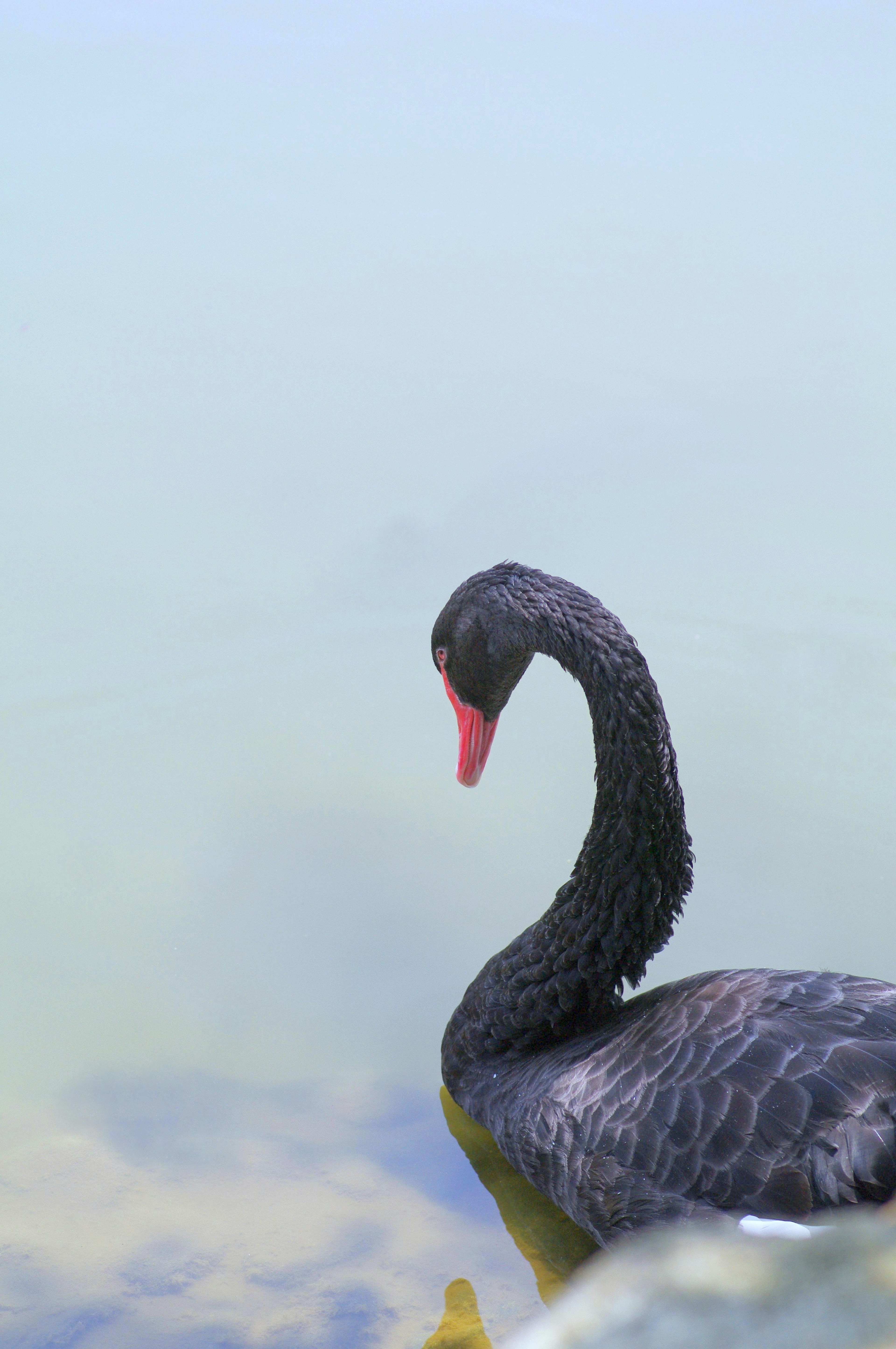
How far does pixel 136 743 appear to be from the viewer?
12.6ft

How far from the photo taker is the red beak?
2908mm

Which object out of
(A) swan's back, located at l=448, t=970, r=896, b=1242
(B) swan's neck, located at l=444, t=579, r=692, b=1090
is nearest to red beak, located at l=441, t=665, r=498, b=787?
(B) swan's neck, located at l=444, t=579, r=692, b=1090

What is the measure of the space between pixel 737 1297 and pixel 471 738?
240 centimetres

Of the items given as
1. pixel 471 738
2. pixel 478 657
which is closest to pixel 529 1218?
pixel 471 738

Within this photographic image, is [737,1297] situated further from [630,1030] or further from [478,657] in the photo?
[478,657]

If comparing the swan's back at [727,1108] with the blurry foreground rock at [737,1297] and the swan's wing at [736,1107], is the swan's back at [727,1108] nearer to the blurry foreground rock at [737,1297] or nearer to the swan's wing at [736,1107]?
the swan's wing at [736,1107]

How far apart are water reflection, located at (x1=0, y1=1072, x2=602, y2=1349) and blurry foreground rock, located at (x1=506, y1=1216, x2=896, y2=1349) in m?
1.90

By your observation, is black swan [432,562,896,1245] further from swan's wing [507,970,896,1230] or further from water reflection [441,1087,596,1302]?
water reflection [441,1087,596,1302]

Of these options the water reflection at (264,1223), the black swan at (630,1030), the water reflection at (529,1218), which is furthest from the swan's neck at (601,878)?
the water reflection at (264,1223)

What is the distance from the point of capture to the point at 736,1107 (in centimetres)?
200

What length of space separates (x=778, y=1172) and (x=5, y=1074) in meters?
1.83

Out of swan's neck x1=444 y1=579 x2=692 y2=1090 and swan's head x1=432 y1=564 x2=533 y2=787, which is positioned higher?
swan's head x1=432 y1=564 x2=533 y2=787

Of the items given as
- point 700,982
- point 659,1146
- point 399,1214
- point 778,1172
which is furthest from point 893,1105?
point 399,1214

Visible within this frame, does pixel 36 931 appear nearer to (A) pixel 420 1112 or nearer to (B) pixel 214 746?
(B) pixel 214 746
